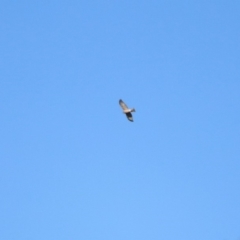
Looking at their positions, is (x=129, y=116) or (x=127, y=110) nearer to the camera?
(x=127, y=110)

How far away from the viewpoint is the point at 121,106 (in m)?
39.3

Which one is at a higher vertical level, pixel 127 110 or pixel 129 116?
pixel 127 110
